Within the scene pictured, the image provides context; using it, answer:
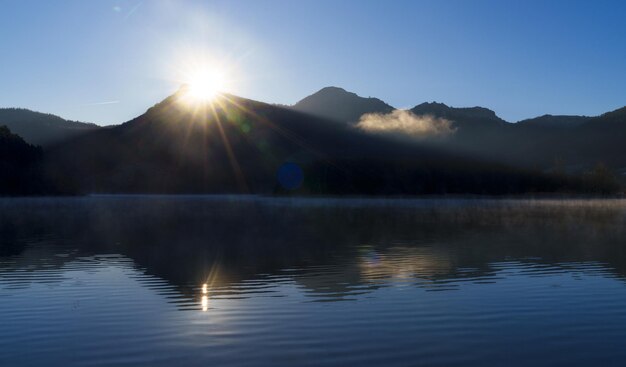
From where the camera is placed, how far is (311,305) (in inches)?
982

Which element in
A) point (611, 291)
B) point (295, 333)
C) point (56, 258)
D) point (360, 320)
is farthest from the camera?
point (56, 258)

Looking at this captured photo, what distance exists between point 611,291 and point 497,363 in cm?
→ 1469

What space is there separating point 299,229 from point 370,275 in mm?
37346

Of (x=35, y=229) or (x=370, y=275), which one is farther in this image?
(x=35, y=229)

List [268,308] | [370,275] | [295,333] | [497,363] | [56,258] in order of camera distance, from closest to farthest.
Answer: [497,363], [295,333], [268,308], [370,275], [56,258]

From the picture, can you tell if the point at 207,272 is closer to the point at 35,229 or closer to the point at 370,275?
the point at 370,275

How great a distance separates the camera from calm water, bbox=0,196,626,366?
17.8 m

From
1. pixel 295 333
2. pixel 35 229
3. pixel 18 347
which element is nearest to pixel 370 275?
pixel 295 333

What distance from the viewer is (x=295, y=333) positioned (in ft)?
66.0

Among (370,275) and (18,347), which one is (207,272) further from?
(18,347)

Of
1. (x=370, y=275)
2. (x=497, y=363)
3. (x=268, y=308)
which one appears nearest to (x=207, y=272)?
(x=370, y=275)

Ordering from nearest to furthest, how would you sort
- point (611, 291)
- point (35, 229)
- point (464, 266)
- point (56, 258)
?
point (611, 291), point (464, 266), point (56, 258), point (35, 229)

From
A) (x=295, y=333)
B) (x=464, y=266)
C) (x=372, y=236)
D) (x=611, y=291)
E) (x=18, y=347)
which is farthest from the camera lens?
(x=372, y=236)

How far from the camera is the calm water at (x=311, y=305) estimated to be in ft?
58.4
